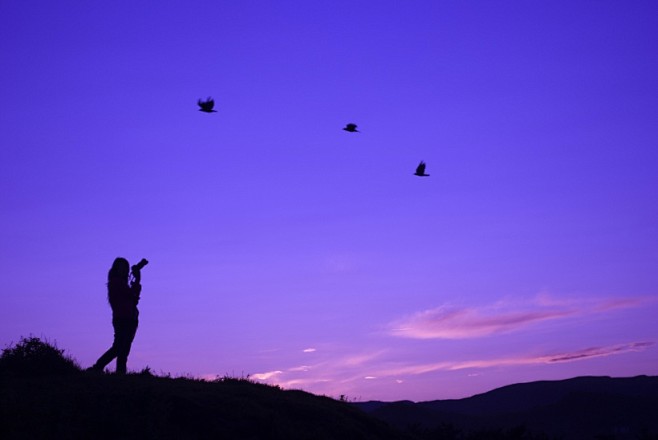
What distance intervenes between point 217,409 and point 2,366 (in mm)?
4317

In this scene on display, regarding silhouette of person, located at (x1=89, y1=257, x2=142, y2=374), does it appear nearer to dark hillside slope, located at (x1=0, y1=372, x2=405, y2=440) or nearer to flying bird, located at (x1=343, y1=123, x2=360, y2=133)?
dark hillside slope, located at (x1=0, y1=372, x2=405, y2=440)

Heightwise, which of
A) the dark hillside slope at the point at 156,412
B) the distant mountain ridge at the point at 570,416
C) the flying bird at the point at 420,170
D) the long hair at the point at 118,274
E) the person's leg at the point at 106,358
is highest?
the flying bird at the point at 420,170

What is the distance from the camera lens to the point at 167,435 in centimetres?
1193

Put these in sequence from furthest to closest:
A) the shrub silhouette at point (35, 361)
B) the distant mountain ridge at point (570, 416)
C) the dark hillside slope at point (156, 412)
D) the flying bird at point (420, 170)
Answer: the distant mountain ridge at point (570, 416) → the flying bird at point (420, 170) → the shrub silhouette at point (35, 361) → the dark hillside slope at point (156, 412)

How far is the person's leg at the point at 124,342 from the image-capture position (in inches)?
591

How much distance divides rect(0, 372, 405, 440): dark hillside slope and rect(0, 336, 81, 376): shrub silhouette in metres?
0.36

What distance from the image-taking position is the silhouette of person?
1498cm

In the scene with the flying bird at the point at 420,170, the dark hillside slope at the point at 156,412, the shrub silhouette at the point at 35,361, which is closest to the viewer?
the dark hillside slope at the point at 156,412

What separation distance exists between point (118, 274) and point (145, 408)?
358 cm

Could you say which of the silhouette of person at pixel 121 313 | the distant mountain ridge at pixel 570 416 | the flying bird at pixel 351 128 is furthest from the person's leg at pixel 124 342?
the distant mountain ridge at pixel 570 416

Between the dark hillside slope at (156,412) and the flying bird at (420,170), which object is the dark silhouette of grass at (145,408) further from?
the flying bird at (420,170)

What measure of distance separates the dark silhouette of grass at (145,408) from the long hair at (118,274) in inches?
65.8

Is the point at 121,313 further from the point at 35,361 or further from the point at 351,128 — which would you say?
the point at 351,128

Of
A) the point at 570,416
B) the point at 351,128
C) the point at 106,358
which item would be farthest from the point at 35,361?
the point at 570,416
